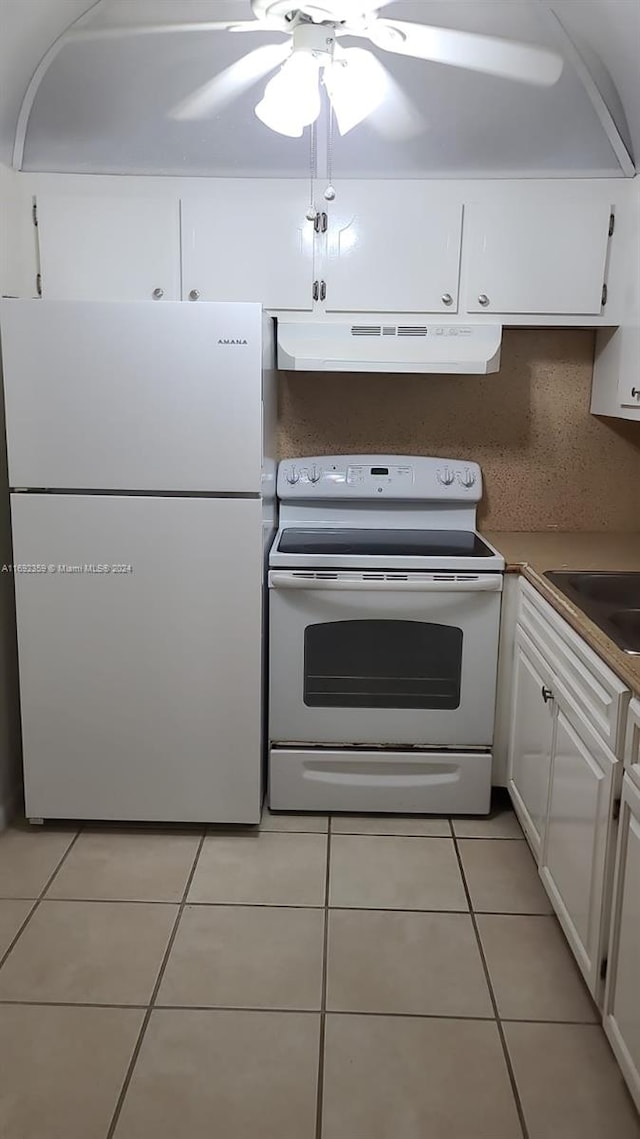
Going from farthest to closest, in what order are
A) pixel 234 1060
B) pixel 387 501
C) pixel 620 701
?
pixel 387 501, pixel 234 1060, pixel 620 701

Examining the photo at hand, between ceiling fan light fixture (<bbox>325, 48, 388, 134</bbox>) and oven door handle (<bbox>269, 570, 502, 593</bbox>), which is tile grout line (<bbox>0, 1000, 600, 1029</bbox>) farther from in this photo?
ceiling fan light fixture (<bbox>325, 48, 388, 134</bbox>)

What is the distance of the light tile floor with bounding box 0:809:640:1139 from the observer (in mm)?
1713

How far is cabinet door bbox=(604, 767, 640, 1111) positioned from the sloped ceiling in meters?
1.98

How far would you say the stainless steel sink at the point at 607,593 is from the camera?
2.17m

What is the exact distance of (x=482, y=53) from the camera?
254cm

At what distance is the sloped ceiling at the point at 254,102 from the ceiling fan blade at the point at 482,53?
26 mm

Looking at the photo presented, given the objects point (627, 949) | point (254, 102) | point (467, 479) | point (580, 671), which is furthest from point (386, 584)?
point (254, 102)

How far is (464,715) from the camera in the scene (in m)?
2.78

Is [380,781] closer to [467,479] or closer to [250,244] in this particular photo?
[467,479]

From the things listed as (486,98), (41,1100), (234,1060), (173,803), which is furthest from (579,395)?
(41,1100)

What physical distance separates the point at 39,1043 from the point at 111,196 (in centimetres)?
233

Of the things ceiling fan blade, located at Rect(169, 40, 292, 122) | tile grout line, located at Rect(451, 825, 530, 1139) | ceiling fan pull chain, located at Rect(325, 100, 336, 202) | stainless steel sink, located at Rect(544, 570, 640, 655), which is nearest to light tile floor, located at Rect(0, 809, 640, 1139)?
tile grout line, located at Rect(451, 825, 530, 1139)

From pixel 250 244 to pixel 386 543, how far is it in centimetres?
104

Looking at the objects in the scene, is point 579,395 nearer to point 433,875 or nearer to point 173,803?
point 433,875
